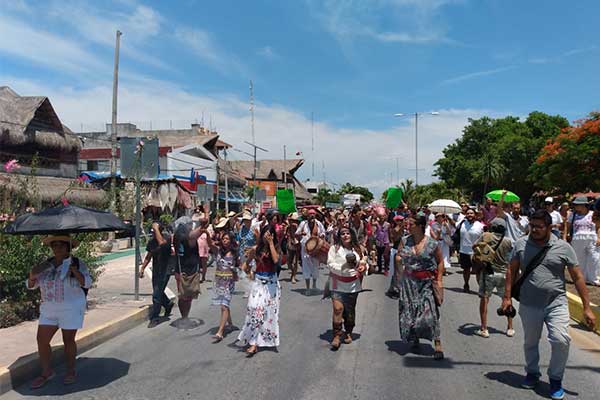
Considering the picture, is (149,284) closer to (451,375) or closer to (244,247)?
(244,247)

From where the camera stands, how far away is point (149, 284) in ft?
36.2

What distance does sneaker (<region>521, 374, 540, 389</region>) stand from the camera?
489 cm

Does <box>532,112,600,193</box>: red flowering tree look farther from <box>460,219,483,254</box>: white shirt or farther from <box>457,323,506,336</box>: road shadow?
<box>457,323,506,336</box>: road shadow

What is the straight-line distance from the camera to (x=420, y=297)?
19.7ft

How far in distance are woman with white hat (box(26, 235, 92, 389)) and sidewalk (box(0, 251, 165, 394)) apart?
0.26m

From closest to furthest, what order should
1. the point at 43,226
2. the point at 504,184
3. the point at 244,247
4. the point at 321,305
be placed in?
the point at 43,226
the point at 244,247
the point at 321,305
the point at 504,184

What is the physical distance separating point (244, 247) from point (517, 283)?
4.79m

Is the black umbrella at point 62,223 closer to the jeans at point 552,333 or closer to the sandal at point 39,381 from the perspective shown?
the sandal at point 39,381

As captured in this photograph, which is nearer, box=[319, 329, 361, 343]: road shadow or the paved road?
the paved road

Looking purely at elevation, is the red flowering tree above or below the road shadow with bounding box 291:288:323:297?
above

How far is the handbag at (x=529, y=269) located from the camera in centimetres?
479

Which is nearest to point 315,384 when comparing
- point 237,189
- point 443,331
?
point 443,331

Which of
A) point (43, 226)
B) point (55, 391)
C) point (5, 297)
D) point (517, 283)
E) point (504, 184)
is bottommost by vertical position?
point (55, 391)

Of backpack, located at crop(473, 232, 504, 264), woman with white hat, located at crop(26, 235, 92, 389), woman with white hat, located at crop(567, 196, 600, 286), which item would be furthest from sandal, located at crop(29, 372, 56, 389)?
woman with white hat, located at crop(567, 196, 600, 286)
